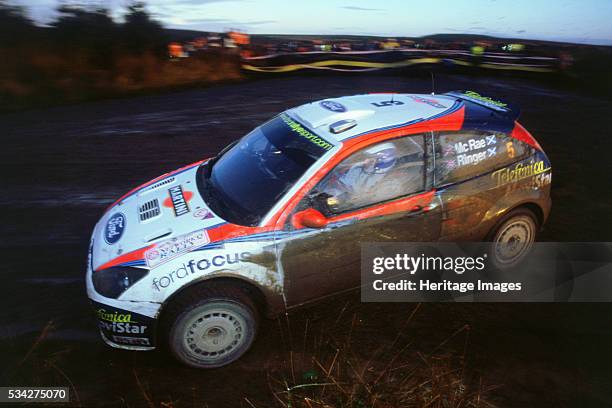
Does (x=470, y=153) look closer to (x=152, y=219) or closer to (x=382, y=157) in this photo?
(x=382, y=157)

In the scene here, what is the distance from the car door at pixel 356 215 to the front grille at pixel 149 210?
44.5 inches

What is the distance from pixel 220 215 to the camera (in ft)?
10.9

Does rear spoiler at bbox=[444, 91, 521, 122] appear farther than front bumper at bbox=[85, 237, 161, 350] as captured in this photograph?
Yes

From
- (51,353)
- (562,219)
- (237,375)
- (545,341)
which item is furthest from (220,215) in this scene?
(562,219)

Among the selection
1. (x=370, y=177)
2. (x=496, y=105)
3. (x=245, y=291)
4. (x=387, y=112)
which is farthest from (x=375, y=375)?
(x=496, y=105)

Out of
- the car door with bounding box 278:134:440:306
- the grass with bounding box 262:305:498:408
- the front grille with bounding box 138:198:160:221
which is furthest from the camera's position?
the front grille with bounding box 138:198:160:221

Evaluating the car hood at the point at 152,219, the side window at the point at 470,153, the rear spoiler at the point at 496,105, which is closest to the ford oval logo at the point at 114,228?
the car hood at the point at 152,219

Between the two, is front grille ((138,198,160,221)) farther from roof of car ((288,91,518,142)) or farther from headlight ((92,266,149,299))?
roof of car ((288,91,518,142))

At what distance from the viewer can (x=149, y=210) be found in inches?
143

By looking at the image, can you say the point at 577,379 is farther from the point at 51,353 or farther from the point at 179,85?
the point at 179,85

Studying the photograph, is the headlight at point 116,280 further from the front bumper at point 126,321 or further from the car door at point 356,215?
the car door at point 356,215

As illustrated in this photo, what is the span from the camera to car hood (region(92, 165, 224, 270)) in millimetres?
3236

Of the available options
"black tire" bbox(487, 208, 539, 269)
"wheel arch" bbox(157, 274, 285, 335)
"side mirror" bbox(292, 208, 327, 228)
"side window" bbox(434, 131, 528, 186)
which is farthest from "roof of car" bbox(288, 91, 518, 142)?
"wheel arch" bbox(157, 274, 285, 335)

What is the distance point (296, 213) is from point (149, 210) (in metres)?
1.30
